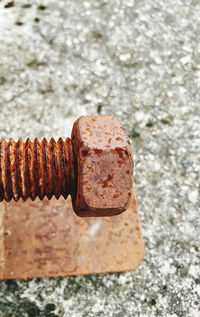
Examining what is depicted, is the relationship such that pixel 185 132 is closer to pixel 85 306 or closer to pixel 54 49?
pixel 54 49

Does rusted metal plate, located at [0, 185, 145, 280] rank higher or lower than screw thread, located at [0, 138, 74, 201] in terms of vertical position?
lower

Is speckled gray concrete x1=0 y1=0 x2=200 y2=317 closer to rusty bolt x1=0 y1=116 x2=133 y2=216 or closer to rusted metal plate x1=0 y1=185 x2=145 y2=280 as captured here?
rusted metal plate x1=0 y1=185 x2=145 y2=280

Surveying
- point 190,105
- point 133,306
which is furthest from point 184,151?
point 133,306

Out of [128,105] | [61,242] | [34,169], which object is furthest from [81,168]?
[128,105]

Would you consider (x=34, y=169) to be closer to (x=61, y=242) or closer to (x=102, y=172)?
(x=102, y=172)

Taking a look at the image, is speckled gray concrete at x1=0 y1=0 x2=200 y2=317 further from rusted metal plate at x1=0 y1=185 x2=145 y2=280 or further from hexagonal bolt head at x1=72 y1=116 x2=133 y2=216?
hexagonal bolt head at x1=72 y1=116 x2=133 y2=216

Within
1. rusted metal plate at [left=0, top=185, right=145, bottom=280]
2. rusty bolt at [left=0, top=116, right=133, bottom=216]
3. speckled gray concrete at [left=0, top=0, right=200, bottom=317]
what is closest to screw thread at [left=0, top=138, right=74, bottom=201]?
rusty bolt at [left=0, top=116, right=133, bottom=216]

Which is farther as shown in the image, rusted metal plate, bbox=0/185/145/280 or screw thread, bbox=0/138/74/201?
rusted metal plate, bbox=0/185/145/280
